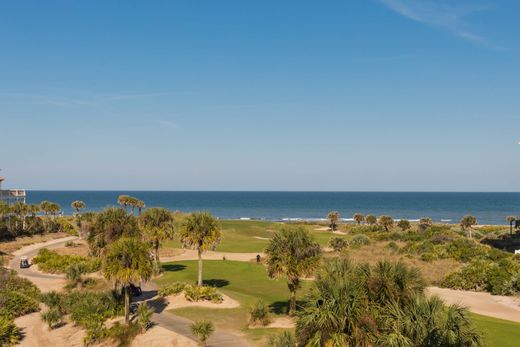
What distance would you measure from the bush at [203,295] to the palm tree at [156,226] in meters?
12.1

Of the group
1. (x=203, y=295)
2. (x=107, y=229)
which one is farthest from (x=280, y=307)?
(x=107, y=229)

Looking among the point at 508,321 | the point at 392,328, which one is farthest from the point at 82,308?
the point at 508,321

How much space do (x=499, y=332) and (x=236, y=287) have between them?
22.6m

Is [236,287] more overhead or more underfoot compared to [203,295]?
more underfoot

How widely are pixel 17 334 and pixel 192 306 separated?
37.6 feet

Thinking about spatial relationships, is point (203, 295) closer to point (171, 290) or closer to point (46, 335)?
point (171, 290)

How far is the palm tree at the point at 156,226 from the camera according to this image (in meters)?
45.2

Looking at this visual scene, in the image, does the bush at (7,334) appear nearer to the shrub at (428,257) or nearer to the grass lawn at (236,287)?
the grass lawn at (236,287)

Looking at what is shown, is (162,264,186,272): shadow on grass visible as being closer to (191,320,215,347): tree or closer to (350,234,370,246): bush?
(191,320,215,347): tree

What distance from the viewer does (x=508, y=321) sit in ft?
96.4

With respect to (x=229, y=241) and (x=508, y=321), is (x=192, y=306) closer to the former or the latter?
(x=508, y=321)

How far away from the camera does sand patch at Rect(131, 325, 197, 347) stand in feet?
78.7

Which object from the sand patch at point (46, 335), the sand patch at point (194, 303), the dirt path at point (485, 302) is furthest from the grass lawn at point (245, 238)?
the sand patch at point (46, 335)

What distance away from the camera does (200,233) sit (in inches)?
1430
